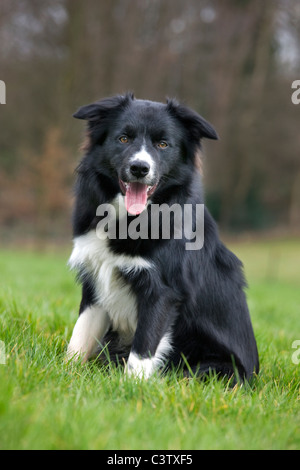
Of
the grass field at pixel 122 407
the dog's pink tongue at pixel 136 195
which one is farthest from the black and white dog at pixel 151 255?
the grass field at pixel 122 407

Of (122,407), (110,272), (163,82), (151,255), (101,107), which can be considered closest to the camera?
(122,407)

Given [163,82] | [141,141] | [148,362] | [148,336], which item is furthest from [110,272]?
[163,82]

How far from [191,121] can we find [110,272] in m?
1.22

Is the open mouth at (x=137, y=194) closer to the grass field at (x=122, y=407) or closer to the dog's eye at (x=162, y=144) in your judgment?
the dog's eye at (x=162, y=144)

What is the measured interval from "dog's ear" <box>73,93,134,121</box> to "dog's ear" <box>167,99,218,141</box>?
0.32m

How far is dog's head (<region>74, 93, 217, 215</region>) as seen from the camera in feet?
11.1

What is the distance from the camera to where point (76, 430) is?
2.18 m

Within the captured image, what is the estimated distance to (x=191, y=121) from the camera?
11.9ft

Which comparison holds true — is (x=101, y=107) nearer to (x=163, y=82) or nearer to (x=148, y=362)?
(x=148, y=362)

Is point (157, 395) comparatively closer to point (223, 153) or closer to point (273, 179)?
point (223, 153)

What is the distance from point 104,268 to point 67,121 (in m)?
18.3

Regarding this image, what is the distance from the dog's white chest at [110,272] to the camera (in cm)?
336

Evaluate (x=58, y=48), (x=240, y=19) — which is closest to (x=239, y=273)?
(x=58, y=48)

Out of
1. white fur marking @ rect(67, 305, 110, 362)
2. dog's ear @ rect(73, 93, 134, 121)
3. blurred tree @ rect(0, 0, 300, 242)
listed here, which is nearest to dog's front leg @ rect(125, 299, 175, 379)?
white fur marking @ rect(67, 305, 110, 362)
